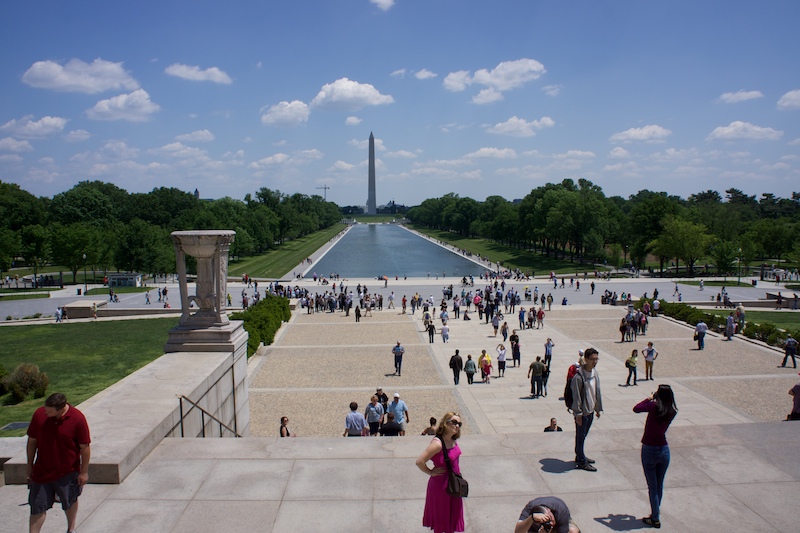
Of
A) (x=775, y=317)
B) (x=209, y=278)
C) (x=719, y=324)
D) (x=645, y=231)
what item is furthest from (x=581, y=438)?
(x=645, y=231)

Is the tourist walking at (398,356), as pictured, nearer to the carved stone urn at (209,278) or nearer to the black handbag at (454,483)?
the carved stone urn at (209,278)

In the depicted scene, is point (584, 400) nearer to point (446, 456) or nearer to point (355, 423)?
point (446, 456)

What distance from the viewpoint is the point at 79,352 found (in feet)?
81.6

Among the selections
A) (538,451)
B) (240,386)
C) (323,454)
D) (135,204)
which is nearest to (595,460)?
(538,451)

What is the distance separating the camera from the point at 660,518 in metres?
5.86

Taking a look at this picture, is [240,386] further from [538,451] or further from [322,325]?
[322,325]

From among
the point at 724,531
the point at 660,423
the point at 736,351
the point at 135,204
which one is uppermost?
the point at 135,204

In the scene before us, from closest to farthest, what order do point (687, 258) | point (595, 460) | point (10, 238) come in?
point (595, 460)
point (10, 238)
point (687, 258)

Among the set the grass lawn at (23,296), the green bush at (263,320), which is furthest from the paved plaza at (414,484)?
the grass lawn at (23,296)

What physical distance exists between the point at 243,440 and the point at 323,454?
1.31 m

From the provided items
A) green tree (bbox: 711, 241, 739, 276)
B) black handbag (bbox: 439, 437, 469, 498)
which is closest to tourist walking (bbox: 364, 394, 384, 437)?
black handbag (bbox: 439, 437, 469, 498)

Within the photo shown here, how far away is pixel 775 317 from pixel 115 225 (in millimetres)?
70041

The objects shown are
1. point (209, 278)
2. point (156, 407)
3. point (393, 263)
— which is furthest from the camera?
point (393, 263)

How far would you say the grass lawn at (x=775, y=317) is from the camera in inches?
1265
